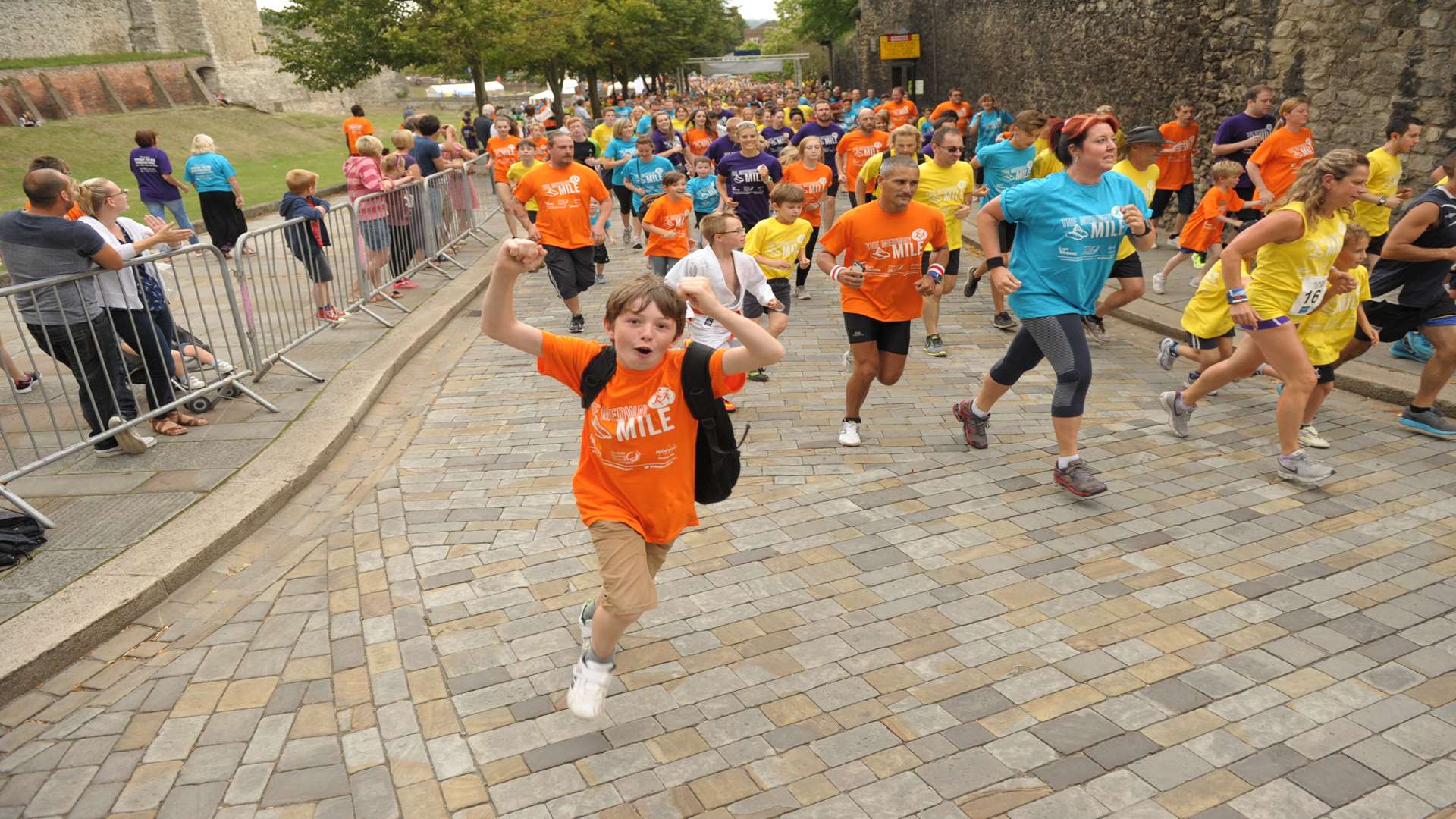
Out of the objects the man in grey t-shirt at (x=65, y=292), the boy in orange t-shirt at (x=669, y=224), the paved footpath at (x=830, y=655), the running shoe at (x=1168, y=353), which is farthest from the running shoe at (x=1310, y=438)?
the man in grey t-shirt at (x=65, y=292)

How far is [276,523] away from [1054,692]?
4292 mm

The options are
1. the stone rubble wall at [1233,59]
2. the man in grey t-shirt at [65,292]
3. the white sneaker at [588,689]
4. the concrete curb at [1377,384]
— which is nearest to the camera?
the white sneaker at [588,689]

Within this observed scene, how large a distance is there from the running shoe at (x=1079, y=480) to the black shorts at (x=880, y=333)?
1.32 m

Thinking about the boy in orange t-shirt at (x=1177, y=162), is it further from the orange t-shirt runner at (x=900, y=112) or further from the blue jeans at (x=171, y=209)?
the blue jeans at (x=171, y=209)

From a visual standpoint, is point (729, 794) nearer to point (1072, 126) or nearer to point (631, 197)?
point (1072, 126)

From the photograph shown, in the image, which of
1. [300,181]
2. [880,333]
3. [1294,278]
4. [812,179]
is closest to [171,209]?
[300,181]

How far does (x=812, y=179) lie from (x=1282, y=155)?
15.8ft

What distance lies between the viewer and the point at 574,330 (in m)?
10.0

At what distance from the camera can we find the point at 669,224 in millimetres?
9648

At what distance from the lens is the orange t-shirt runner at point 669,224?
9625 millimetres

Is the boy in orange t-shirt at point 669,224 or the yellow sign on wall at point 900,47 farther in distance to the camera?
the yellow sign on wall at point 900,47

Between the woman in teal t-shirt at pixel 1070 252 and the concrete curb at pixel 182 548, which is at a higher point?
the woman in teal t-shirt at pixel 1070 252

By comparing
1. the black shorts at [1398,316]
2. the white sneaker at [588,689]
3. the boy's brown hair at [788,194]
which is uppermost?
the boy's brown hair at [788,194]

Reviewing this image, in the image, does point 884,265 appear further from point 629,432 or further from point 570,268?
point 570,268
